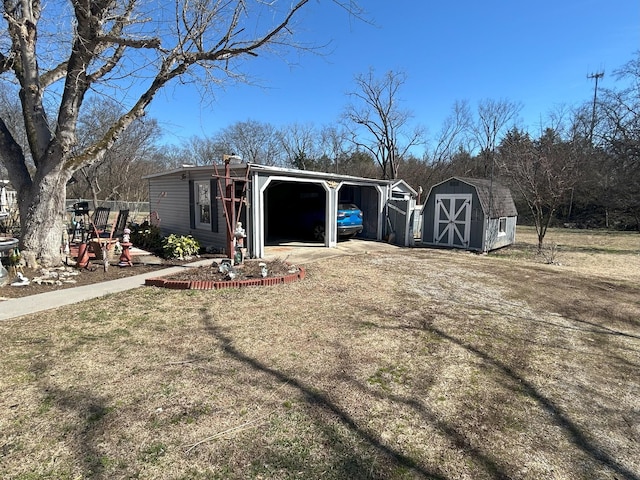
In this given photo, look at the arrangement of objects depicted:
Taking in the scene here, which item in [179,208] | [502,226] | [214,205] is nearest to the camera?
[214,205]

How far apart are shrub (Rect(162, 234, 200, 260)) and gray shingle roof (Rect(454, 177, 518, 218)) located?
9.03 m

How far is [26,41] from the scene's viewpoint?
263 inches

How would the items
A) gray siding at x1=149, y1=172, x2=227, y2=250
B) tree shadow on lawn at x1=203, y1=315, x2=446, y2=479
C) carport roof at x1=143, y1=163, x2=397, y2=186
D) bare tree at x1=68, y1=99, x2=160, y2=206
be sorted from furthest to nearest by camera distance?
bare tree at x1=68, y1=99, x2=160, y2=206 < gray siding at x1=149, y1=172, x2=227, y2=250 < carport roof at x1=143, y1=163, x2=397, y2=186 < tree shadow on lawn at x1=203, y1=315, x2=446, y2=479

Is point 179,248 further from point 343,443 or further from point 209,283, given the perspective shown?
point 343,443

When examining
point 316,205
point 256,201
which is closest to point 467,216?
point 316,205

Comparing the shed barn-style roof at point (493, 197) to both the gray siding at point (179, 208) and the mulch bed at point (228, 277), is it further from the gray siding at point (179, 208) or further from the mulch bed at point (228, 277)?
the gray siding at point (179, 208)

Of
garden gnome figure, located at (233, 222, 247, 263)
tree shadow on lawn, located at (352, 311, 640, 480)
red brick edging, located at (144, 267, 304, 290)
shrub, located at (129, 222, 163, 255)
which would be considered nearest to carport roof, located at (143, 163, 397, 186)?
garden gnome figure, located at (233, 222, 247, 263)

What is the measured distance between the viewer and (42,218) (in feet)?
23.4

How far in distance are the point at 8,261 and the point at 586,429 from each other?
8868 mm

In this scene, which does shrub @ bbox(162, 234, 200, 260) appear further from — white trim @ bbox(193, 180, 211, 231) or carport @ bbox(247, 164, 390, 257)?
carport @ bbox(247, 164, 390, 257)

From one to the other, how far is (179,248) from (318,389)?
23.9 ft

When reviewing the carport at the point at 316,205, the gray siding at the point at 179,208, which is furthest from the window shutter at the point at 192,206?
the carport at the point at 316,205

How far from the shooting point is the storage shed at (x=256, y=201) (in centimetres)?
918

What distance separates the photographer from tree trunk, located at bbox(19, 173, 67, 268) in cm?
706
